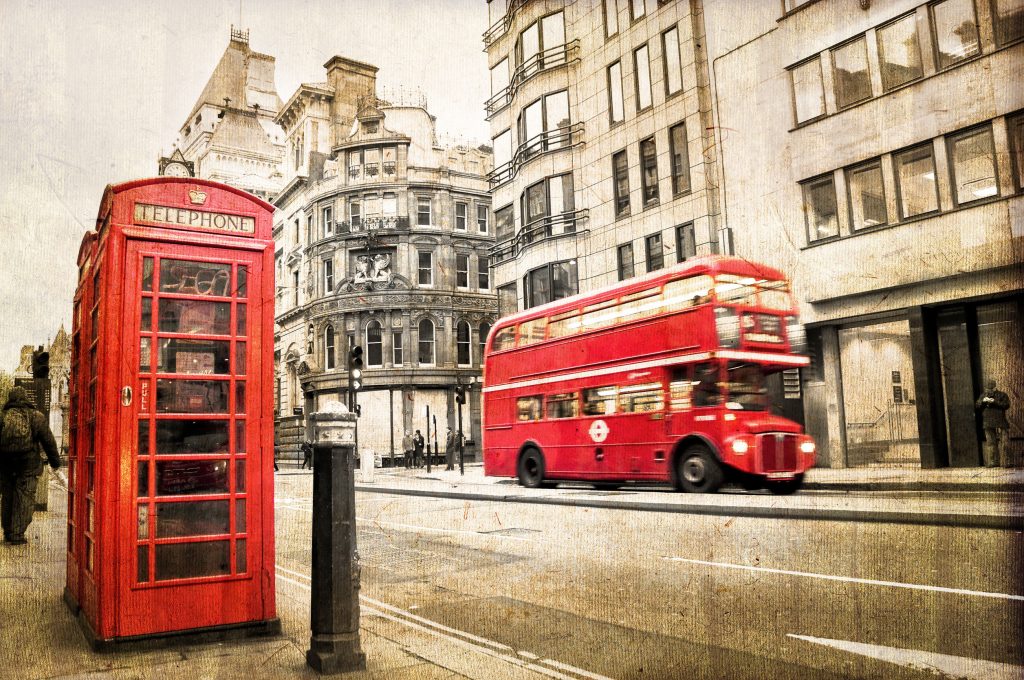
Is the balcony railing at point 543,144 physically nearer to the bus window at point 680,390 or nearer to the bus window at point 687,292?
the bus window at point 687,292

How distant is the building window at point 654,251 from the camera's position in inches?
274

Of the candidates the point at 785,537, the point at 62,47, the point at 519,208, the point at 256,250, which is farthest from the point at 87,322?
the point at 785,537

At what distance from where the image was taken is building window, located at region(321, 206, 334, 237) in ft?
25.2

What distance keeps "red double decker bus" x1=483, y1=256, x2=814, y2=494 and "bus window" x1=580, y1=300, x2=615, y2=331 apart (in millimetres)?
25

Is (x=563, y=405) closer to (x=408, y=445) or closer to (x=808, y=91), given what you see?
(x=408, y=445)

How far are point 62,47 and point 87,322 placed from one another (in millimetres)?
2076

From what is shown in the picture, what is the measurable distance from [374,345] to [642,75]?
4.49 metres

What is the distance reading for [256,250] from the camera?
3.85 meters

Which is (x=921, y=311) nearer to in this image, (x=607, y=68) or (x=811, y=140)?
(x=811, y=140)

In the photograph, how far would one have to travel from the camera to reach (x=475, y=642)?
3.67 metres

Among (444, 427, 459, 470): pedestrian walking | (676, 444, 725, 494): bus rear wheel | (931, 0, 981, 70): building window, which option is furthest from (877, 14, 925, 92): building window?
(444, 427, 459, 470): pedestrian walking


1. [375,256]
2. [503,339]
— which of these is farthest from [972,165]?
[503,339]

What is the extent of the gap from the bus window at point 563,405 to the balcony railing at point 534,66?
20.2 feet

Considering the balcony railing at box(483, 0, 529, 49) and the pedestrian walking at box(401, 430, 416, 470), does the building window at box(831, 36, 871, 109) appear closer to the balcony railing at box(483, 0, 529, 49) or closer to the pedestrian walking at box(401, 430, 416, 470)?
the balcony railing at box(483, 0, 529, 49)
